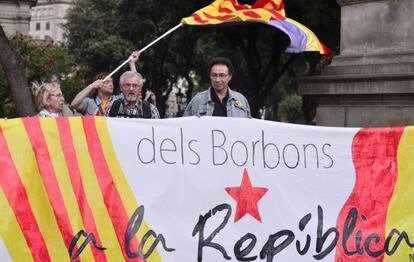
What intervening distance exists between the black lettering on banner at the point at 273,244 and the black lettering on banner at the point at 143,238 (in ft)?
2.02

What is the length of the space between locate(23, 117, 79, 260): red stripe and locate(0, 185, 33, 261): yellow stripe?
0.81 feet

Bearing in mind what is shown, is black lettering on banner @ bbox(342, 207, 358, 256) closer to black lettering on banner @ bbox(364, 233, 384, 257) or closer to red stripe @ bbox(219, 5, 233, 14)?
black lettering on banner @ bbox(364, 233, 384, 257)

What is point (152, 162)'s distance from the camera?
5.46 meters

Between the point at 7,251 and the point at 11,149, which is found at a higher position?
the point at 11,149

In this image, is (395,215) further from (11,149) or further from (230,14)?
(230,14)

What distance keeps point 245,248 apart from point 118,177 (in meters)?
0.96

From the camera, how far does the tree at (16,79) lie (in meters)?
11.4

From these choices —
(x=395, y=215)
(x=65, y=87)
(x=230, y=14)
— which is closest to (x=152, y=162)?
(x=395, y=215)

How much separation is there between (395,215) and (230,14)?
4.07 meters

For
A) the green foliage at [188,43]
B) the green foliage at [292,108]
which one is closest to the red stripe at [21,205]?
the green foliage at [188,43]

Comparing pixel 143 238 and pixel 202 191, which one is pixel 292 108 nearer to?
pixel 202 191

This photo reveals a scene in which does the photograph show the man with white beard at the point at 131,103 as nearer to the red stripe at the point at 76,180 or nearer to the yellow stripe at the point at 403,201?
the red stripe at the point at 76,180

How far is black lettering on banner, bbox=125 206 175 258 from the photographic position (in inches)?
206

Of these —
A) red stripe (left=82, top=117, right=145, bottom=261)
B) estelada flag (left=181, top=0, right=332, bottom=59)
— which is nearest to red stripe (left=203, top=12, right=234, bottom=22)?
estelada flag (left=181, top=0, right=332, bottom=59)
